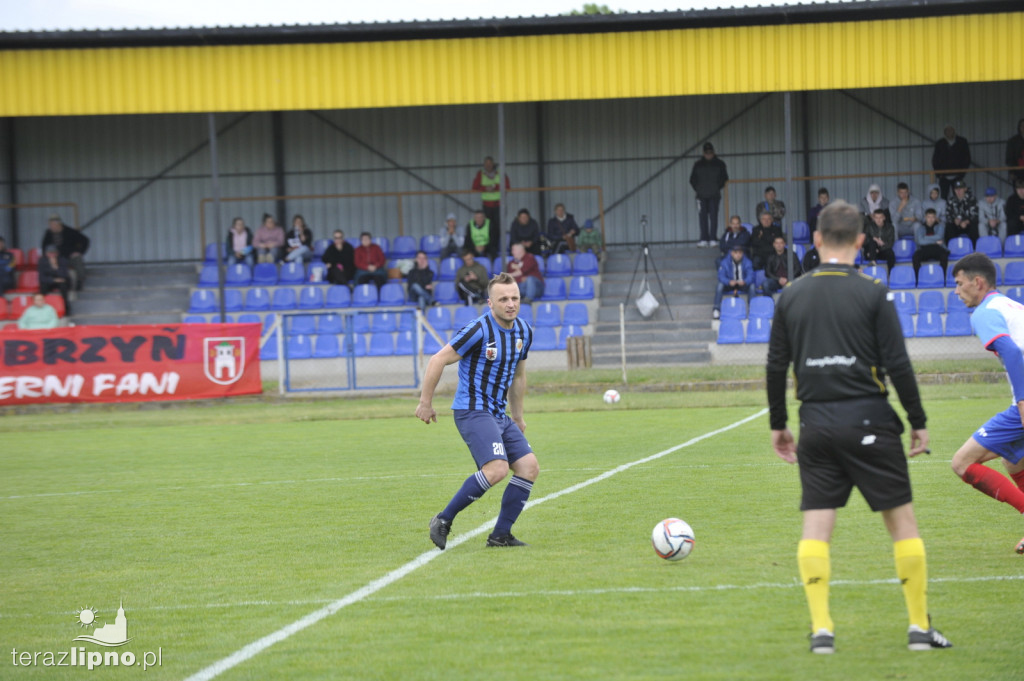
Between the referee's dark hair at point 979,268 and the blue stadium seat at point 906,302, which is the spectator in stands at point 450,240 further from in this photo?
the referee's dark hair at point 979,268

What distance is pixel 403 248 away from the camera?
104ft

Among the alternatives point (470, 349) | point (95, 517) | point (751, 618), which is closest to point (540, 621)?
point (751, 618)

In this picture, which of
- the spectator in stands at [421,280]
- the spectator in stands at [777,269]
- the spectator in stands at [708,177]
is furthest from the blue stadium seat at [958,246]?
the spectator in stands at [421,280]

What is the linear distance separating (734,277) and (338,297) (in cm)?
963

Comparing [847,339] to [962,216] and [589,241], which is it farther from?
[589,241]

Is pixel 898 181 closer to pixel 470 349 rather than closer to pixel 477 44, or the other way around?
pixel 477 44

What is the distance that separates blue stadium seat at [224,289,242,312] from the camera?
29.5 m

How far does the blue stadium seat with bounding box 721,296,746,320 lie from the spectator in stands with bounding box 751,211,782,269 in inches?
48.1

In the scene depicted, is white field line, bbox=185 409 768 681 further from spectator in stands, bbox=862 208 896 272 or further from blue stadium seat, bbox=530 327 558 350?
spectator in stands, bbox=862 208 896 272

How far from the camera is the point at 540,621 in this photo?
5.92 meters

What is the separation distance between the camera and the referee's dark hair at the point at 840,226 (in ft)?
17.1

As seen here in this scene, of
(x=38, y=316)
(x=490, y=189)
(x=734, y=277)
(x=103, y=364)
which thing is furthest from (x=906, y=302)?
(x=38, y=316)

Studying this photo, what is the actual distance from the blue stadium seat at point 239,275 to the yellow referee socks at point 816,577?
26506mm

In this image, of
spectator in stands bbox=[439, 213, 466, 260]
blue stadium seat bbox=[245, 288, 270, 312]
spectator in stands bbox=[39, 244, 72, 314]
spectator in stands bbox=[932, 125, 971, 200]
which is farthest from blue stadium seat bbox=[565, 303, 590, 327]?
spectator in stands bbox=[39, 244, 72, 314]
